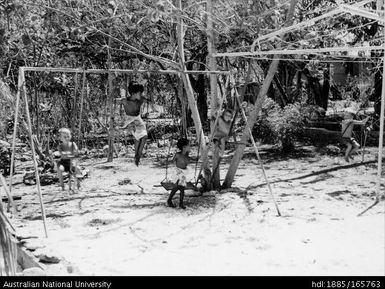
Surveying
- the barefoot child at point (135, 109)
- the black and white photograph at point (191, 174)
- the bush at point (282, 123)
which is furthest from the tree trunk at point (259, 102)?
the bush at point (282, 123)

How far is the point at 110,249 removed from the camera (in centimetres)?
541

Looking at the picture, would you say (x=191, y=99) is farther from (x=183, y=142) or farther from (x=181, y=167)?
(x=181, y=167)

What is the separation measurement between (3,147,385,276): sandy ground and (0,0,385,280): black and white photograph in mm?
22

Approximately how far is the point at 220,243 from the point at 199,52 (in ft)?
28.4

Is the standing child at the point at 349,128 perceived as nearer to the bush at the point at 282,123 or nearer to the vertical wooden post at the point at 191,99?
the bush at the point at 282,123

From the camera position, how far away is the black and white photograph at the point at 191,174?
16.1 ft

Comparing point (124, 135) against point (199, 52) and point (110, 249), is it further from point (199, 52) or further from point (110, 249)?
point (110, 249)

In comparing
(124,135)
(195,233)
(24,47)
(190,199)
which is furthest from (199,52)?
(195,233)

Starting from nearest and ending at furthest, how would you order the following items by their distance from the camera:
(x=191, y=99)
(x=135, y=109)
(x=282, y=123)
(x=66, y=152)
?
(x=135, y=109) < (x=66, y=152) < (x=191, y=99) < (x=282, y=123)

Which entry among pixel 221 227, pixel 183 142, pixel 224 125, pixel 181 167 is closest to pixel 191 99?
pixel 224 125

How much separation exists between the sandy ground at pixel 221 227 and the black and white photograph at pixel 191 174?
2 centimetres

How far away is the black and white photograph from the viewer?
490 cm

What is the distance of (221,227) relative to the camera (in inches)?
250

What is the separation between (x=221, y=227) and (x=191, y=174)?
4.08m
